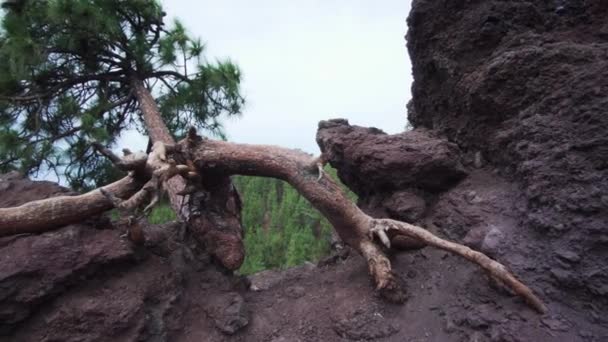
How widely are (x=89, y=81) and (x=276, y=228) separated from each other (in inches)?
87.2

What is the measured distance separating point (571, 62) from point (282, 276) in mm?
1594

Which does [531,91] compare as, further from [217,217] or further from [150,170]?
[150,170]

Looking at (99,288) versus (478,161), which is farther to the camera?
(478,161)

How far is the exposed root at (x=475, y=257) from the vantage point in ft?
3.75

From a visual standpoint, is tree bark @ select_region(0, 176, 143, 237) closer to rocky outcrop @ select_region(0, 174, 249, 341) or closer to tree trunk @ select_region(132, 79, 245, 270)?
rocky outcrop @ select_region(0, 174, 249, 341)

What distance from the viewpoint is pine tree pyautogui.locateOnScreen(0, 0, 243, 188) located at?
2.56m

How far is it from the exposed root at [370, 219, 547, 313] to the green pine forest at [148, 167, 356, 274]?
1.45 meters

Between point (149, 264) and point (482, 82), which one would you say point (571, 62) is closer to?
point (482, 82)

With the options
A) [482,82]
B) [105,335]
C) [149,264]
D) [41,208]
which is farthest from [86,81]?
[482,82]

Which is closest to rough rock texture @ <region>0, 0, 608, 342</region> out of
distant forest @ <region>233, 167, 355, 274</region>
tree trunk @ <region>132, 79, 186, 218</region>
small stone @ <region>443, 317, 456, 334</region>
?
small stone @ <region>443, 317, 456, 334</region>

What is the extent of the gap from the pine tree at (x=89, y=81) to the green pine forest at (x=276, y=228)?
0.85 meters

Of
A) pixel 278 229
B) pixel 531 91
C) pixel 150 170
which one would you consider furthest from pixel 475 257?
pixel 278 229

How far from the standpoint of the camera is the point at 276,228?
3.79m

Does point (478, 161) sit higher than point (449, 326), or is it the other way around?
point (478, 161)
